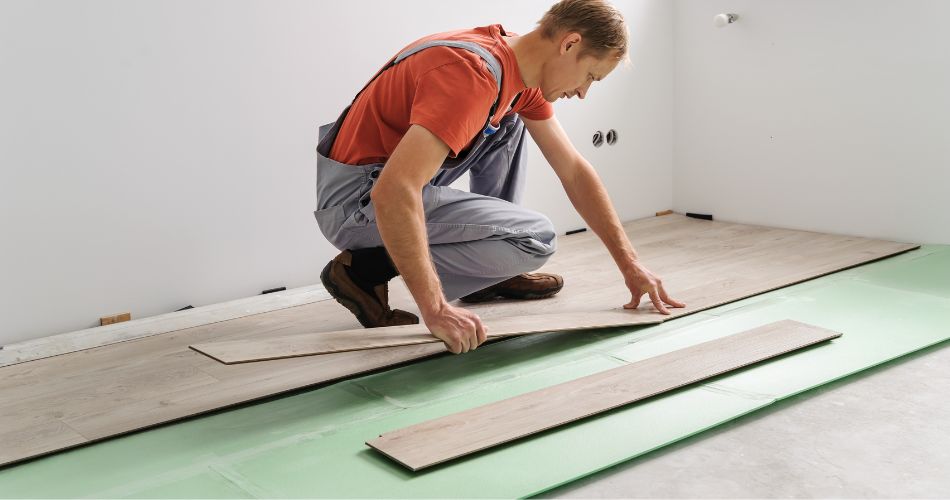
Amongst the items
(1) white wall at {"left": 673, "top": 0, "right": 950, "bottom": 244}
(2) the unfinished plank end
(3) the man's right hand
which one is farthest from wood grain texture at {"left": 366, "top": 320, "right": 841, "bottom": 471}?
(2) the unfinished plank end

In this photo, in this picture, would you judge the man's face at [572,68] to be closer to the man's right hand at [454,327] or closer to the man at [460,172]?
the man at [460,172]

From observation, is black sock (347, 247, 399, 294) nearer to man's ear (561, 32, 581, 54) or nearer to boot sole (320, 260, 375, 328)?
boot sole (320, 260, 375, 328)

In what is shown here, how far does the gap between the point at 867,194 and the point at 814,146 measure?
315 mm

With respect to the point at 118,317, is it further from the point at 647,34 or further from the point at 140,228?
the point at 647,34

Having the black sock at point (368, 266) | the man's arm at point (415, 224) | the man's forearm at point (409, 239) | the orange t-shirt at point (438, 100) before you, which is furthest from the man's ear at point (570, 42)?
the black sock at point (368, 266)

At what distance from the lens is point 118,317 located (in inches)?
125

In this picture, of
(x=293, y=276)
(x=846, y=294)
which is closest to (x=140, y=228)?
(x=293, y=276)

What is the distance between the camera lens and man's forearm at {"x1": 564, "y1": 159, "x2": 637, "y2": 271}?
279cm

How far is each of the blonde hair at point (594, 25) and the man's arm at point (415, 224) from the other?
46 cm

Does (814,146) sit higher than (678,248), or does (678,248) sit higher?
(814,146)

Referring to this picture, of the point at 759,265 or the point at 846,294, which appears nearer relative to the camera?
the point at 846,294

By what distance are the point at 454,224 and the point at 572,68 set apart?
2.01 ft

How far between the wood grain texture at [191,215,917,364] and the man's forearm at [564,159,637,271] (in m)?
0.19

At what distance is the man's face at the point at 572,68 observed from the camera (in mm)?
2379
